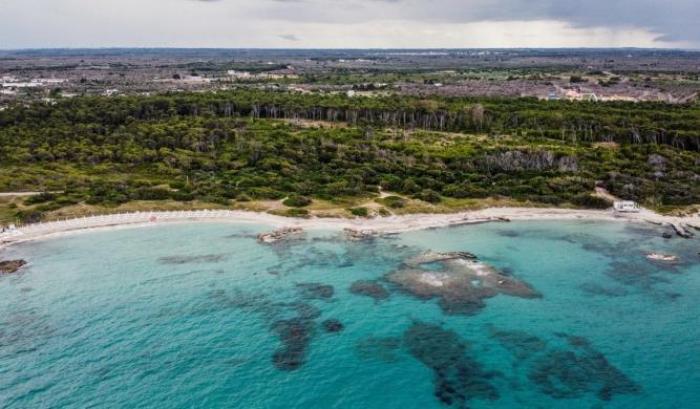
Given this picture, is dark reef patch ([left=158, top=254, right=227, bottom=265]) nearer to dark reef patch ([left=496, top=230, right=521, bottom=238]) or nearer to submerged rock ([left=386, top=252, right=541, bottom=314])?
submerged rock ([left=386, top=252, right=541, bottom=314])

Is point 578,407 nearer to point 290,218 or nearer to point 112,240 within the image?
point 290,218

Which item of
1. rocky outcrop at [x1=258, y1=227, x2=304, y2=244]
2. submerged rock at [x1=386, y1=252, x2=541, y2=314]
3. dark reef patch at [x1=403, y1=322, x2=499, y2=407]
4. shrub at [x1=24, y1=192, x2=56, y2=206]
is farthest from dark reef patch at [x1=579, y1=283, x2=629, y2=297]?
shrub at [x1=24, y1=192, x2=56, y2=206]

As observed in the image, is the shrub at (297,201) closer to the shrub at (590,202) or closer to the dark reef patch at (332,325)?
the dark reef patch at (332,325)

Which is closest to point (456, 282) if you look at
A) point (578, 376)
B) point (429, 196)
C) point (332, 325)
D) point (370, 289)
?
point (370, 289)

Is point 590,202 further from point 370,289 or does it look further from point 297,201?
point 297,201

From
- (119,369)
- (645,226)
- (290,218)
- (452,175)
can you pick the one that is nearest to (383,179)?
(452,175)

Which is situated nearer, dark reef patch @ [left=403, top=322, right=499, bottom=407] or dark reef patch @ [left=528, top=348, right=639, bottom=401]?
dark reef patch @ [left=403, top=322, right=499, bottom=407]
